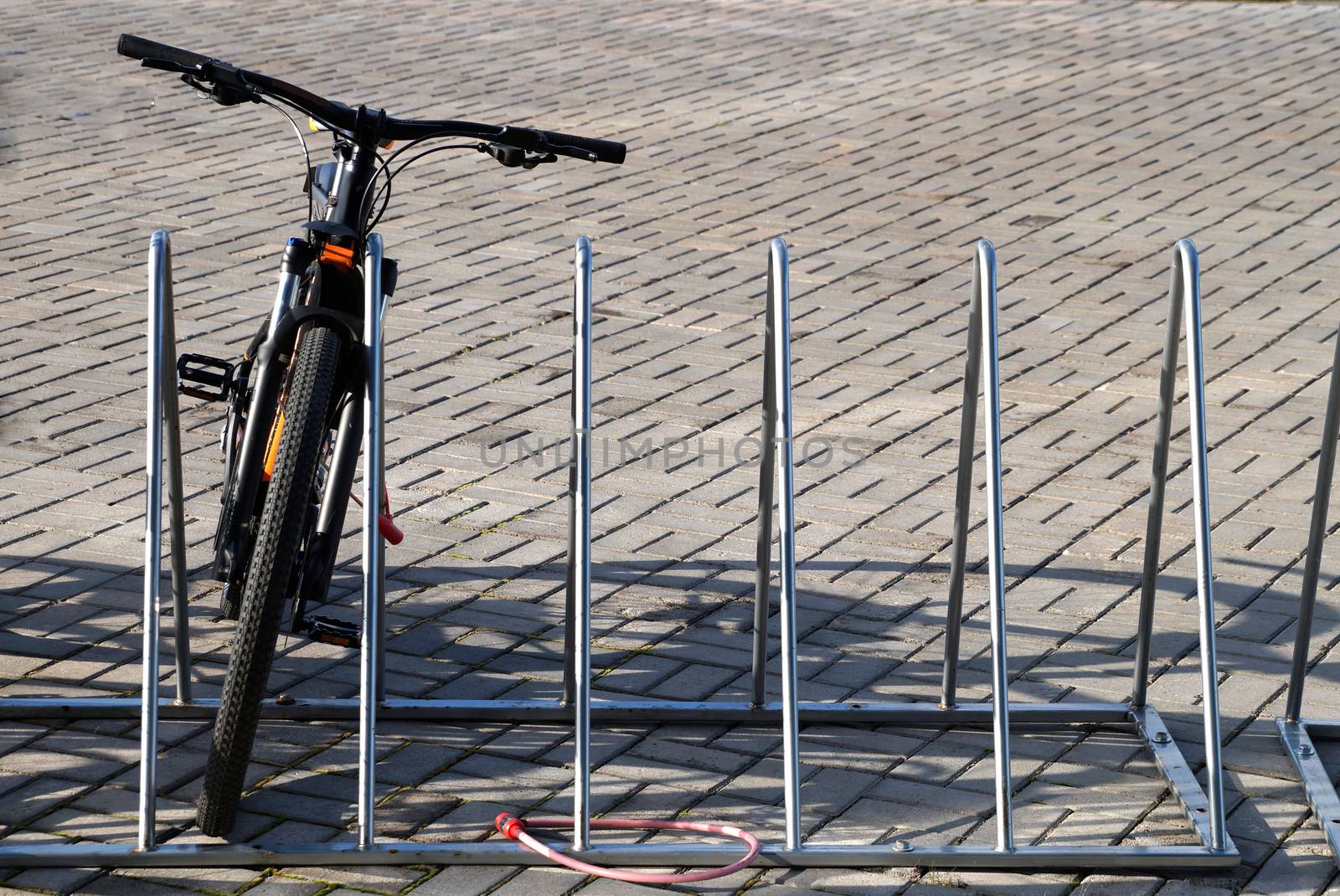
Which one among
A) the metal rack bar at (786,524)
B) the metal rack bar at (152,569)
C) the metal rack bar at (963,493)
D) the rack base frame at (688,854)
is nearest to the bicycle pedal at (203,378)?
the metal rack bar at (152,569)

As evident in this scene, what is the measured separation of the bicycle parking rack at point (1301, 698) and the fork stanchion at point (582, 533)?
1505mm

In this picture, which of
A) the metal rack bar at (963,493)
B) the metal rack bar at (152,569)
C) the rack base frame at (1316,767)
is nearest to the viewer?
the metal rack bar at (152,569)

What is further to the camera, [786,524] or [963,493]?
[963,493]

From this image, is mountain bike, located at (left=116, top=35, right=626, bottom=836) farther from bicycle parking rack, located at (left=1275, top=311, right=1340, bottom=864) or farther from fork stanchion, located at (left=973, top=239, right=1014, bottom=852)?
bicycle parking rack, located at (left=1275, top=311, right=1340, bottom=864)

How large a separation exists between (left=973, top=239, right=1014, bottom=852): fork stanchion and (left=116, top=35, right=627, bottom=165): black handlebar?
2.82 ft

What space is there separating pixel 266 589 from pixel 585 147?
1.24 m

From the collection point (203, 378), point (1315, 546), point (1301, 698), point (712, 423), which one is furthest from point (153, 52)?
point (1301, 698)

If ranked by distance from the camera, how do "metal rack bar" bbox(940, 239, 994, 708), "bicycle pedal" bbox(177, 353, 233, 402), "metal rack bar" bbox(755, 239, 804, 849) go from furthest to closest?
"bicycle pedal" bbox(177, 353, 233, 402) < "metal rack bar" bbox(940, 239, 994, 708) < "metal rack bar" bbox(755, 239, 804, 849)

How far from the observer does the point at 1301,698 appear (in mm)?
4004

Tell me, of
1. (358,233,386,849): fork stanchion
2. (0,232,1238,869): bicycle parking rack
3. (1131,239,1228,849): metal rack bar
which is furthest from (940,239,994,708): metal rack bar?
(358,233,386,849): fork stanchion

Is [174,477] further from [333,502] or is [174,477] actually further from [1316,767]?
[1316,767]

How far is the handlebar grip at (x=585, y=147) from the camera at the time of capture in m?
3.83

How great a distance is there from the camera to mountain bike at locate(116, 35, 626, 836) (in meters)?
3.33

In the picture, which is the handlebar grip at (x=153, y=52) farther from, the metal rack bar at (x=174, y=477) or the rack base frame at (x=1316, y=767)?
the rack base frame at (x=1316, y=767)
